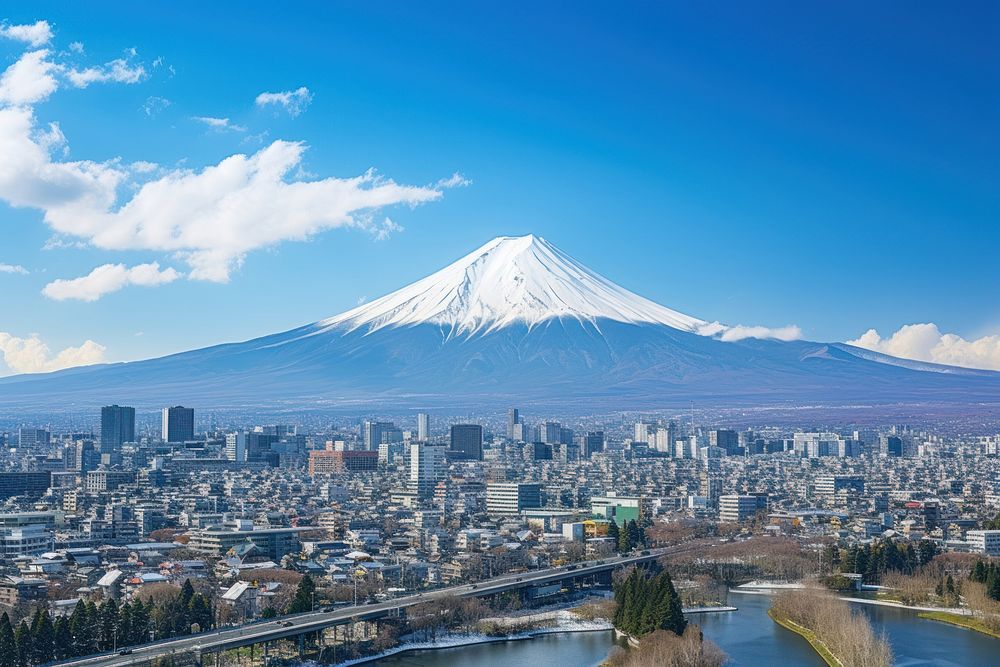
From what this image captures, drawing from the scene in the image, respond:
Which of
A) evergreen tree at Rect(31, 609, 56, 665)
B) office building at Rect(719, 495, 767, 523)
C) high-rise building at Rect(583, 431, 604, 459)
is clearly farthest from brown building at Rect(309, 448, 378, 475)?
evergreen tree at Rect(31, 609, 56, 665)

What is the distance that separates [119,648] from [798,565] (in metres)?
14.1

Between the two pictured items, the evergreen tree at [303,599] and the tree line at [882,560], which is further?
the tree line at [882,560]

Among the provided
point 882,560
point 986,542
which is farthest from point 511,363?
point 882,560

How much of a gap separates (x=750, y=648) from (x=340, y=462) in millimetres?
32991

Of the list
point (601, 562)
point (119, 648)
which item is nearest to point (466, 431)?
point (601, 562)

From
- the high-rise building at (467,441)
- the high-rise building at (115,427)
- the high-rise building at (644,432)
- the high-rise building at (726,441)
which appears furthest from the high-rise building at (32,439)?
the high-rise building at (726,441)

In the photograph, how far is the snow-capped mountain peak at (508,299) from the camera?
96750mm

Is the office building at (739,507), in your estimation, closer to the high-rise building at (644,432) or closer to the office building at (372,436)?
the office building at (372,436)

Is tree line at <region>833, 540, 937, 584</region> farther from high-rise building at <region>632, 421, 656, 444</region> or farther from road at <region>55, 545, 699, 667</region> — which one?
high-rise building at <region>632, 421, 656, 444</region>

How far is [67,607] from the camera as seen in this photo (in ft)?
60.8

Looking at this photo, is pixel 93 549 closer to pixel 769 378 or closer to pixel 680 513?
pixel 680 513

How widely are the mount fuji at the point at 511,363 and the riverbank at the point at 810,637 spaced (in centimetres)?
5944

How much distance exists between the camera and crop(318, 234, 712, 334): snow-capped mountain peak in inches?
3809

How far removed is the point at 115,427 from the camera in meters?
57.0
